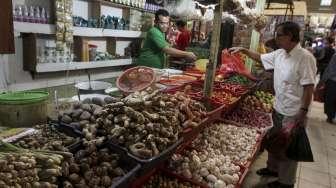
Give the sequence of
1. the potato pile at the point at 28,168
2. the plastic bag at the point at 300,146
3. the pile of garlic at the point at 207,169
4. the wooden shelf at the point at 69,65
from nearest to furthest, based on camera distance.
Result: the potato pile at the point at 28,168
the pile of garlic at the point at 207,169
the plastic bag at the point at 300,146
the wooden shelf at the point at 69,65

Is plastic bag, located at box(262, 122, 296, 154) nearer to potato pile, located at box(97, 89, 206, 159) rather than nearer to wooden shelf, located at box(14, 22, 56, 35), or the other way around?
potato pile, located at box(97, 89, 206, 159)

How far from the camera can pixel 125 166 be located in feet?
5.20

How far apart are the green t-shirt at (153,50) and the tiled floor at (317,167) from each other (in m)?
2.07

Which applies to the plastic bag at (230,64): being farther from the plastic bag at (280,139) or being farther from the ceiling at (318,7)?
the ceiling at (318,7)

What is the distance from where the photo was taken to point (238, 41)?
6051 mm

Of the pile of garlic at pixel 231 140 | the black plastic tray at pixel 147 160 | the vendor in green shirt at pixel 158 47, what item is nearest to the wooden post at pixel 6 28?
the black plastic tray at pixel 147 160

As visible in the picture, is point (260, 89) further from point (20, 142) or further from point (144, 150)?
point (20, 142)

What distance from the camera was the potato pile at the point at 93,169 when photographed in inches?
53.3

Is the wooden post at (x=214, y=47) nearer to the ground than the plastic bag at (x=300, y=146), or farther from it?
farther from it

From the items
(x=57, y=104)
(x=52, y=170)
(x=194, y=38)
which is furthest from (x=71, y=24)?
(x=194, y=38)

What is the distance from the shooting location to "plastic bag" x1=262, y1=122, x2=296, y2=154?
308 cm

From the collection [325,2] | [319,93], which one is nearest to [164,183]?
[319,93]

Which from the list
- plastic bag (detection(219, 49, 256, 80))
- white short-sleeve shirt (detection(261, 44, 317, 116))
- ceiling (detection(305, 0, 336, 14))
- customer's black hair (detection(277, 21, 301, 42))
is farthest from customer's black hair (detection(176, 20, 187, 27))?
ceiling (detection(305, 0, 336, 14))

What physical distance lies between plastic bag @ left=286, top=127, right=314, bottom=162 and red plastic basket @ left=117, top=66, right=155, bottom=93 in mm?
1648
